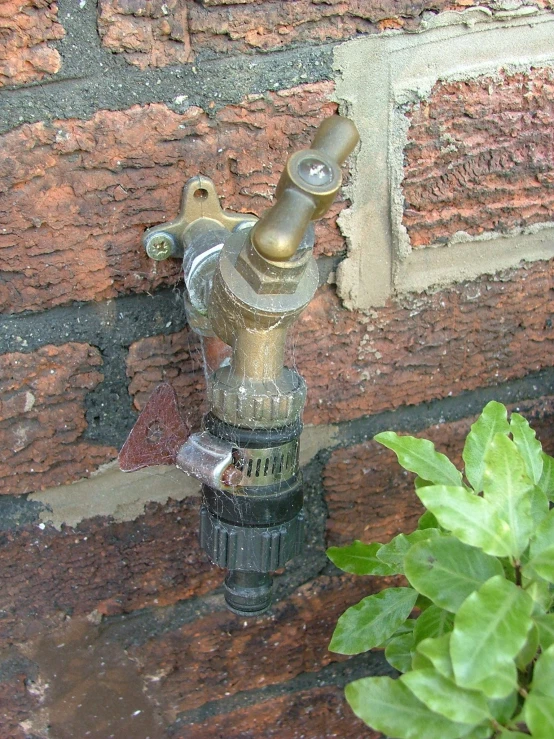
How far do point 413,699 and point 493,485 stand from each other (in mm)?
113

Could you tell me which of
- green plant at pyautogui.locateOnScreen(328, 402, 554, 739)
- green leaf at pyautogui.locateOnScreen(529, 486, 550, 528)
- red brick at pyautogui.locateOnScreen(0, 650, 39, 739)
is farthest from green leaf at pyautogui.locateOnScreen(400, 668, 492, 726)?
red brick at pyautogui.locateOnScreen(0, 650, 39, 739)

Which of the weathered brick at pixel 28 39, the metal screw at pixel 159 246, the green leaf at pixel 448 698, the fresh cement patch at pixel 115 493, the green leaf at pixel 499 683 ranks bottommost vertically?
the fresh cement patch at pixel 115 493

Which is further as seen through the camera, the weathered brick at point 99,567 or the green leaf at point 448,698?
the weathered brick at point 99,567

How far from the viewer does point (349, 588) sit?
0.80 m

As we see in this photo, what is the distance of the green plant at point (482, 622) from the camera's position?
0.35 m

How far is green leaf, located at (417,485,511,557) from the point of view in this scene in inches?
14.7

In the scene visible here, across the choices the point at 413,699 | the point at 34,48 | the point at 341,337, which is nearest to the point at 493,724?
the point at 413,699

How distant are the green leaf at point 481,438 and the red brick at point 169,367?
261 millimetres

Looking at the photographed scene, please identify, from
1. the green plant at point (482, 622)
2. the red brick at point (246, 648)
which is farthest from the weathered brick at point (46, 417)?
the green plant at point (482, 622)

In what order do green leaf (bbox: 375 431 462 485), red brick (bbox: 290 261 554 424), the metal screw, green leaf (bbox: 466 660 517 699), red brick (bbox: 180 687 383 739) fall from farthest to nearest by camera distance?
red brick (bbox: 180 687 383 739) → red brick (bbox: 290 261 554 424) → the metal screw → green leaf (bbox: 375 431 462 485) → green leaf (bbox: 466 660 517 699)

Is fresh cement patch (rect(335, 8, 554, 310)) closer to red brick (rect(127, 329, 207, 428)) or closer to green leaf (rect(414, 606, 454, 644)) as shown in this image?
red brick (rect(127, 329, 207, 428))

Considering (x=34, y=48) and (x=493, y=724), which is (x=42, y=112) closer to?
(x=34, y=48)

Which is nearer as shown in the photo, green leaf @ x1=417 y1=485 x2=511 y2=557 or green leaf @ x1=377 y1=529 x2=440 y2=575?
green leaf @ x1=417 y1=485 x2=511 y2=557

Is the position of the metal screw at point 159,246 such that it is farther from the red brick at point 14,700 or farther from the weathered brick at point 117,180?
the red brick at point 14,700
